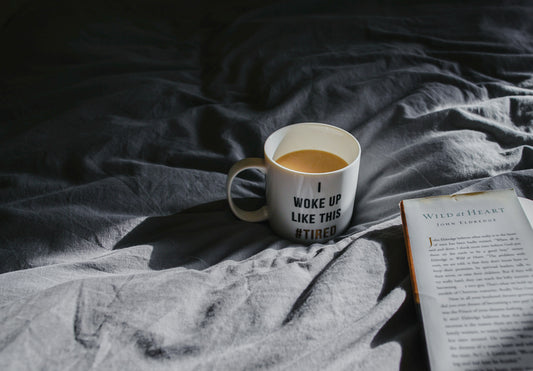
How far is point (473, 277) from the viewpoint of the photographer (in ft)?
1.55

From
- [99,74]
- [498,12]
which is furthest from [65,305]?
[498,12]

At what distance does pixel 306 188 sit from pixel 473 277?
0.20 metres

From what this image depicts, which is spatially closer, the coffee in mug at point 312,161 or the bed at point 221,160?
the bed at point 221,160

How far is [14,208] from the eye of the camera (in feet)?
2.10

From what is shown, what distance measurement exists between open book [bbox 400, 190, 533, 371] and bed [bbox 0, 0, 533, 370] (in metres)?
0.02

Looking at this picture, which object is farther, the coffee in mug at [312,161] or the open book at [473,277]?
the coffee in mug at [312,161]

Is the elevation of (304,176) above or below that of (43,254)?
above

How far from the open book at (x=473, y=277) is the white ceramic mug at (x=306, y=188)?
79 millimetres

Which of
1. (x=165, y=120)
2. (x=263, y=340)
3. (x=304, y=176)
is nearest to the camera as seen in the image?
(x=263, y=340)

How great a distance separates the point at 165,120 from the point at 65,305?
42 cm

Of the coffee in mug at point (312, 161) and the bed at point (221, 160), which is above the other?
the coffee in mug at point (312, 161)

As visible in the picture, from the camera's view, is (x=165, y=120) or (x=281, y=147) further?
(x=165, y=120)

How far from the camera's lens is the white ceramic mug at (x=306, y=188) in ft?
1.87

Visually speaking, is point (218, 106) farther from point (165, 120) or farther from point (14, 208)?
point (14, 208)
